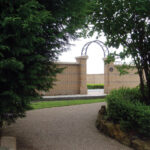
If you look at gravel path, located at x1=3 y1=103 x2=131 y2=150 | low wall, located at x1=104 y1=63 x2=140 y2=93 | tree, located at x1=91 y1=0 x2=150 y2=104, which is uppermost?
tree, located at x1=91 y1=0 x2=150 y2=104

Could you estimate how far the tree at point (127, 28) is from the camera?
668 centimetres

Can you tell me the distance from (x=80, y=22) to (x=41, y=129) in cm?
379

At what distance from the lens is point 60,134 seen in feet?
19.5

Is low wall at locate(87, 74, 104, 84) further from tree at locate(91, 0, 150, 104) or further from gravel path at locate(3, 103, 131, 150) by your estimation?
tree at locate(91, 0, 150, 104)

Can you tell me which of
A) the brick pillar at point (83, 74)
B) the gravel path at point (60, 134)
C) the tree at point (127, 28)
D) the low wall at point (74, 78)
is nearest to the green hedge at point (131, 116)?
the gravel path at point (60, 134)

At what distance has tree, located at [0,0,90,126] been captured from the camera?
3.37m

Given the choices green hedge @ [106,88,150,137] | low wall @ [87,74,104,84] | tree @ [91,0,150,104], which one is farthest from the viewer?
low wall @ [87,74,104,84]

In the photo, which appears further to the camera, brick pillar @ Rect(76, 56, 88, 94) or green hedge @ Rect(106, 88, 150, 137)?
brick pillar @ Rect(76, 56, 88, 94)

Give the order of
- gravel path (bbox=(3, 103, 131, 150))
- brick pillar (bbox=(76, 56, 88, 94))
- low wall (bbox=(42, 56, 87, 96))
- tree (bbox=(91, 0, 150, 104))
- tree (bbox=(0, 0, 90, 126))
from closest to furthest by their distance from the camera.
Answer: tree (bbox=(0, 0, 90, 126)), gravel path (bbox=(3, 103, 131, 150)), tree (bbox=(91, 0, 150, 104)), low wall (bbox=(42, 56, 87, 96)), brick pillar (bbox=(76, 56, 88, 94))

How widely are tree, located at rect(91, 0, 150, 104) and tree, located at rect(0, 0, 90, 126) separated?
2.54m

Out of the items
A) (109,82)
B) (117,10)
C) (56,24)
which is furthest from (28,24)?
(109,82)

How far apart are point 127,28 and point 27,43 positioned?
4.61m

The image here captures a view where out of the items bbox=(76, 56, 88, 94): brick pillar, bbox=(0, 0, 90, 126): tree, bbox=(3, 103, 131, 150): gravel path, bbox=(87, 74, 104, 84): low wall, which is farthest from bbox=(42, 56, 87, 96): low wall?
bbox=(87, 74, 104, 84): low wall

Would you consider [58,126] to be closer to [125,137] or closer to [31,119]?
[31,119]
